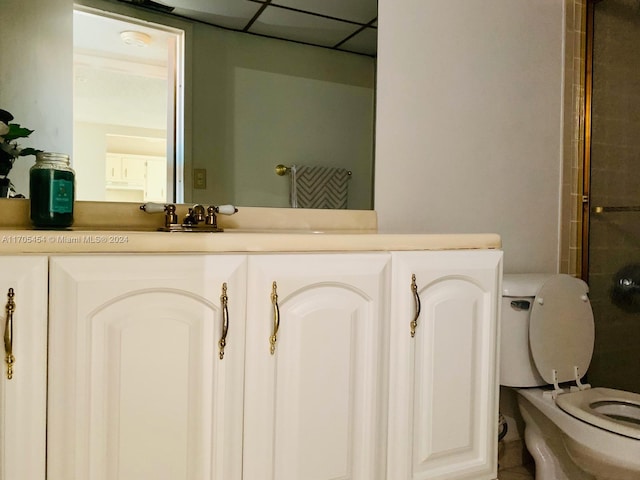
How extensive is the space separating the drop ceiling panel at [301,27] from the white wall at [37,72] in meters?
0.53

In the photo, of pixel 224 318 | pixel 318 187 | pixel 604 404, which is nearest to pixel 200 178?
pixel 318 187

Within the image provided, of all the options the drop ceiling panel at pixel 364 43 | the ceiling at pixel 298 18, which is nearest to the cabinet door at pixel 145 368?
the ceiling at pixel 298 18

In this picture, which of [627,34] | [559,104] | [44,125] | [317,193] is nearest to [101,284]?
[44,125]

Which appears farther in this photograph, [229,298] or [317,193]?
[317,193]

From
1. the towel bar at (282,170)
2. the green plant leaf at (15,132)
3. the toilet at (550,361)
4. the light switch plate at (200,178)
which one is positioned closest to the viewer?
the green plant leaf at (15,132)

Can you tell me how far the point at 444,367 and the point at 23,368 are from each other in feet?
2.93

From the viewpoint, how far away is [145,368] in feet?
2.93

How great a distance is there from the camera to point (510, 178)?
1.90m

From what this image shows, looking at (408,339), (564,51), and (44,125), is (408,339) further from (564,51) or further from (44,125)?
(564,51)

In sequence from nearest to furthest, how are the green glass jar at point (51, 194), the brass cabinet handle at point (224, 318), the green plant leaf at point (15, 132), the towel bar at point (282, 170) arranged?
the brass cabinet handle at point (224, 318) → the green glass jar at point (51, 194) → the green plant leaf at point (15, 132) → the towel bar at point (282, 170)

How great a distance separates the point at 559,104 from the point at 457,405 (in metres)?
1.44

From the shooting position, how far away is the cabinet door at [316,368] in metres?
0.99

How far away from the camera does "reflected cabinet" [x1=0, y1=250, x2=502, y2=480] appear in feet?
2.77

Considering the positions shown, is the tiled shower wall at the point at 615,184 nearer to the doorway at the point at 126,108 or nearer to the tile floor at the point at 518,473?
the tile floor at the point at 518,473
